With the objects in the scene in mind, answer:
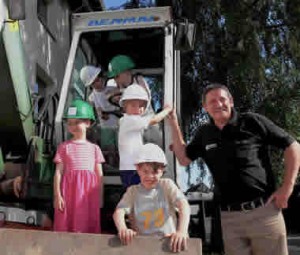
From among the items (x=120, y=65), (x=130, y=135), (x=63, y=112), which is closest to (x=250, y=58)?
(x=120, y=65)

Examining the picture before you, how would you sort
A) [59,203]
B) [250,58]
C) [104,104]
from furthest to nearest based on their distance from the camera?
[250,58]
[104,104]
[59,203]

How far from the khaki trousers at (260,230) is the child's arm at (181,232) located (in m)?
0.35

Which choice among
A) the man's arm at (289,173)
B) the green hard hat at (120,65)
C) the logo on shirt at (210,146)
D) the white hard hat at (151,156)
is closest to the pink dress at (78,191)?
the white hard hat at (151,156)

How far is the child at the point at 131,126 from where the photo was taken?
422 cm

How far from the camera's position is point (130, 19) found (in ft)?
18.5

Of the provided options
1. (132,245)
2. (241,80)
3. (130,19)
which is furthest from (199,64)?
(132,245)

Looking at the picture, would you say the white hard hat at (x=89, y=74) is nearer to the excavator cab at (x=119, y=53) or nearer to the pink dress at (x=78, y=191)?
the excavator cab at (x=119, y=53)

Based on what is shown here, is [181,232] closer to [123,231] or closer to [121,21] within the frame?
[123,231]

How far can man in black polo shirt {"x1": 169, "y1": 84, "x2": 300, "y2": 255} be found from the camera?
3543mm

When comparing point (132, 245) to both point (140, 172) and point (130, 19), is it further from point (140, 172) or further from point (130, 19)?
point (130, 19)

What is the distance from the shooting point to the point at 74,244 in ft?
10.7

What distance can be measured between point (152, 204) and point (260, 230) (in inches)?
27.6

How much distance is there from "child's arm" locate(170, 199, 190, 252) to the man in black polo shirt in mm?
335

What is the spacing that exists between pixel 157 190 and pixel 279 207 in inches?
30.7
